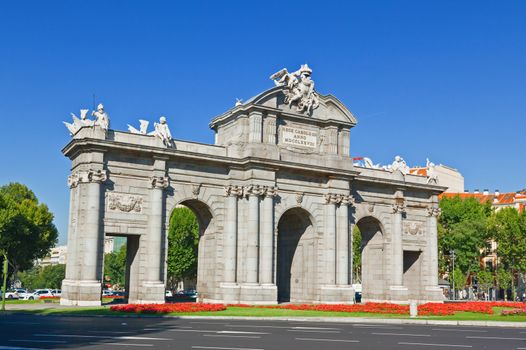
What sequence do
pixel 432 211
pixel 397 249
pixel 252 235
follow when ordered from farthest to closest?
pixel 432 211
pixel 397 249
pixel 252 235

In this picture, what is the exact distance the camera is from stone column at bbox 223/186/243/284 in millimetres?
47344

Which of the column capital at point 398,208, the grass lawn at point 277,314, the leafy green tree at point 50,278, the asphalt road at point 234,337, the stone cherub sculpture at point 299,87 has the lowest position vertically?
the leafy green tree at point 50,278

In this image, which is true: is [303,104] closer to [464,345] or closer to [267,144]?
[267,144]

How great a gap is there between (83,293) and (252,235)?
13.4m

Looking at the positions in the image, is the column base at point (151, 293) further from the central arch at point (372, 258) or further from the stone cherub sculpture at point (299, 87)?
the central arch at point (372, 258)

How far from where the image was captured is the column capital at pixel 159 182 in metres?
45.3

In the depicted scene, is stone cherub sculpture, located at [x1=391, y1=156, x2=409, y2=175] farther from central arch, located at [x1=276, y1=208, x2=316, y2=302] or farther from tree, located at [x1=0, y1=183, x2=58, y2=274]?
tree, located at [x1=0, y1=183, x2=58, y2=274]

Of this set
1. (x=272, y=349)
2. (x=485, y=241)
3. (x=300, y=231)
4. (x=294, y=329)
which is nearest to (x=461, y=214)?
(x=485, y=241)

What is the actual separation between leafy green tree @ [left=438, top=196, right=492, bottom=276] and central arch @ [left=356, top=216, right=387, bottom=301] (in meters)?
30.0

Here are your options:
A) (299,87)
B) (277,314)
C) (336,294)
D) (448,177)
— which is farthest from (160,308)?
(448,177)

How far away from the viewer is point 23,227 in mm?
69938

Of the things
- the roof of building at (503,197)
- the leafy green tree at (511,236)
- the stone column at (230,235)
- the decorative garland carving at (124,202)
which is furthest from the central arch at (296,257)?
the roof of building at (503,197)

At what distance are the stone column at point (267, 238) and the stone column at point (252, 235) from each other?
62cm

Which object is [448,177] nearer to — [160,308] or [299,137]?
[299,137]
